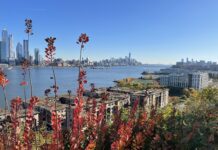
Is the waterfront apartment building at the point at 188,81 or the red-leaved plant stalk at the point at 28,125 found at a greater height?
the red-leaved plant stalk at the point at 28,125

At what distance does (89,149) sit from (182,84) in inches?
2045

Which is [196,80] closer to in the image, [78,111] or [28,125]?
[28,125]

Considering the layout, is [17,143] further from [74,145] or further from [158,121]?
[158,121]

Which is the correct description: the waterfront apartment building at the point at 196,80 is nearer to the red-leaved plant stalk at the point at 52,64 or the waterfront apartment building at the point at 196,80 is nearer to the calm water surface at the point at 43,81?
the calm water surface at the point at 43,81

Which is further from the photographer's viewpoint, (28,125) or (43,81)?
(43,81)

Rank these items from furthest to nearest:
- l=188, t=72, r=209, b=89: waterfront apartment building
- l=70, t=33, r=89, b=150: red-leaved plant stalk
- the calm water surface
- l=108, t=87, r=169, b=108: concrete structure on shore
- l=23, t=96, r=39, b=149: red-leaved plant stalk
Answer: l=188, t=72, r=209, b=89: waterfront apartment building, the calm water surface, l=108, t=87, r=169, b=108: concrete structure on shore, l=23, t=96, r=39, b=149: red-leaved plant stalk, l=70, t=33, r=89, b=150: red-leaved plant stalk

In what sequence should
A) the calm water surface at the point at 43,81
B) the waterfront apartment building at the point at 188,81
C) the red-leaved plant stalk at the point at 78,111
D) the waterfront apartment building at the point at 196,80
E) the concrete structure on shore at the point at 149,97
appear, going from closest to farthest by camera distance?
the red-leaved plant stalk at the point at 78,111 < the concrete structure on shore at the point at 149,97 < the calm water surface at the point at 43,81 < the waterfront apartment building at the point at 196,80 < the waterfront apartment building at the point at 188,81

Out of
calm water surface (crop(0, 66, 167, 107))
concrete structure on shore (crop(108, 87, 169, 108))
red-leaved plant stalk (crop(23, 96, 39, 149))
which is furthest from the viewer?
calm water surface (crop(0, 66, 167, 107))

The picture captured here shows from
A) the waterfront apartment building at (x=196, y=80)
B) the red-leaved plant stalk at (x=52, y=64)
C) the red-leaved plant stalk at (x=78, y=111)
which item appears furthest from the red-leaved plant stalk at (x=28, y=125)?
the waterfront apartment building at (x=196, y=80)

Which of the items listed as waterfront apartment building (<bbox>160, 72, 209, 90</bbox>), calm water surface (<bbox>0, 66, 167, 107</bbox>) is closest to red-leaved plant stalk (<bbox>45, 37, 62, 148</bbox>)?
calm water surface (<bbox>0, 66, 167, 107</bbox>)

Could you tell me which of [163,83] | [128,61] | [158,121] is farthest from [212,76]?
[128,61]

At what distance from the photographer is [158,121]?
3.41 meters

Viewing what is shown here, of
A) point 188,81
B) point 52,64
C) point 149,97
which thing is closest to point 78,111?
point 52,64

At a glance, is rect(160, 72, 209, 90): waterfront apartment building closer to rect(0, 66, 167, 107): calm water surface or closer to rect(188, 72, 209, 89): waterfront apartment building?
rect(188, 72, 209, 89): waterfront apartment building
